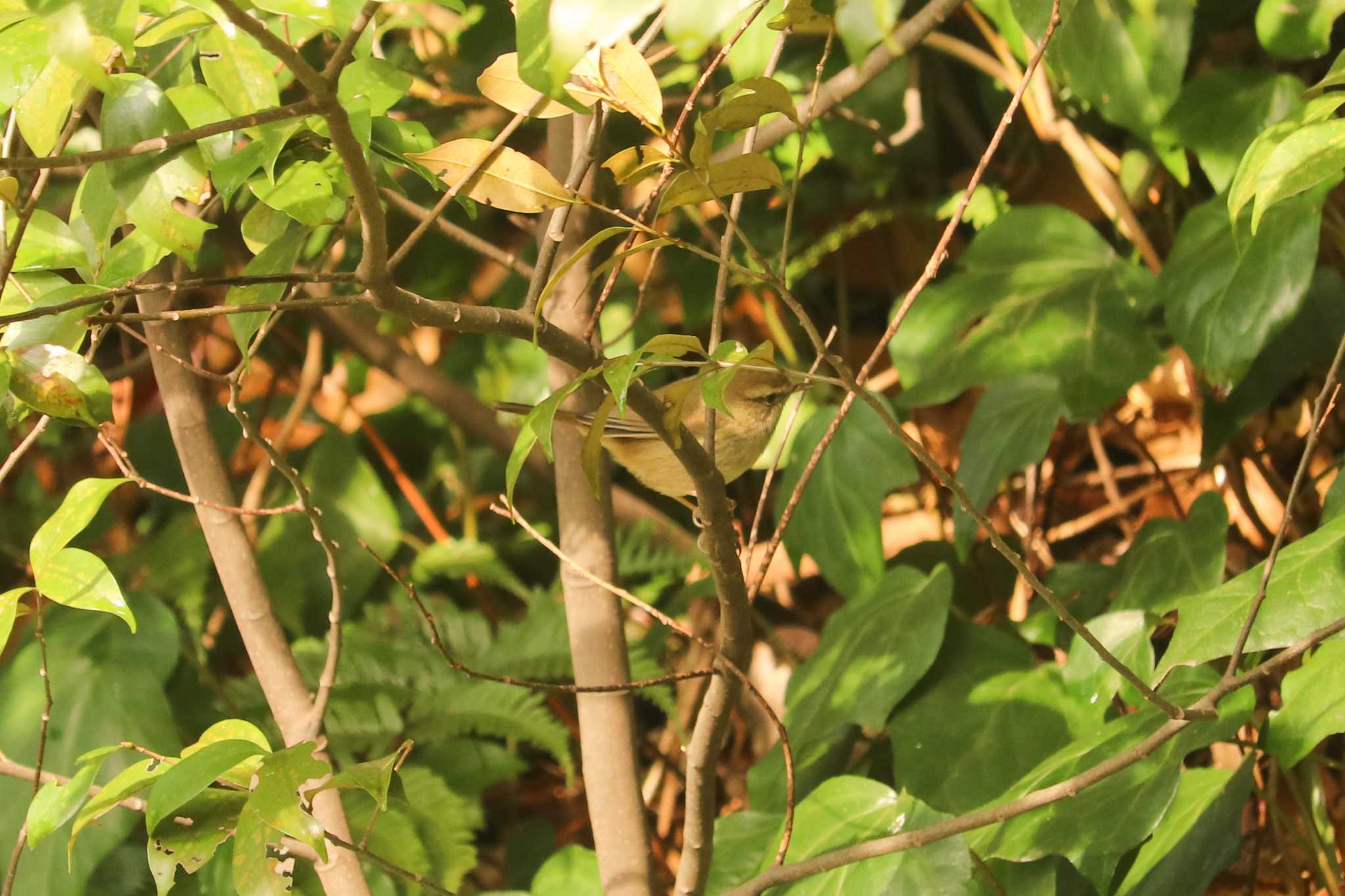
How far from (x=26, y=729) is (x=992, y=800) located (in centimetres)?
126

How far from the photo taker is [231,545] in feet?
3.98

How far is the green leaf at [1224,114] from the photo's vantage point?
4.89 ft

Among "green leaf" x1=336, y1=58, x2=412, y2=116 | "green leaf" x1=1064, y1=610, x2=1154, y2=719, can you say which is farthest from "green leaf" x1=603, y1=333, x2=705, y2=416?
"green leaf" x1=1064, y1=610, x2=1154, y2=719

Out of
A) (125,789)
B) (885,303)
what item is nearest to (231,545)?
(125,789)

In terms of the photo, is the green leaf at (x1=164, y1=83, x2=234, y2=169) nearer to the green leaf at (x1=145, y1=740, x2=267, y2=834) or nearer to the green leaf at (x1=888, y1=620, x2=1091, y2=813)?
the green leaf at (x1=145, y1=740, x2=267, y2=834)

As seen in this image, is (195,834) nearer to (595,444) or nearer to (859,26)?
(595,444)

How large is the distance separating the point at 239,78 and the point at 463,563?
5.07ft

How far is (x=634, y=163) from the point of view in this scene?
0.73m

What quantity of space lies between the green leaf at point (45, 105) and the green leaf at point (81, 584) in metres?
0.30

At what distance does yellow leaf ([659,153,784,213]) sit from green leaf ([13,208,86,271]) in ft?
1.44

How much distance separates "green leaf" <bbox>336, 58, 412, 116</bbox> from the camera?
2.34 ft

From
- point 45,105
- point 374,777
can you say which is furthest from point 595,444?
point 45,105

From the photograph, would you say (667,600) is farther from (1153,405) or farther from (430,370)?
(1153,405)

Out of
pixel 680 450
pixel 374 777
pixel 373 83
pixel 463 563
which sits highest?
pixel 373 83
